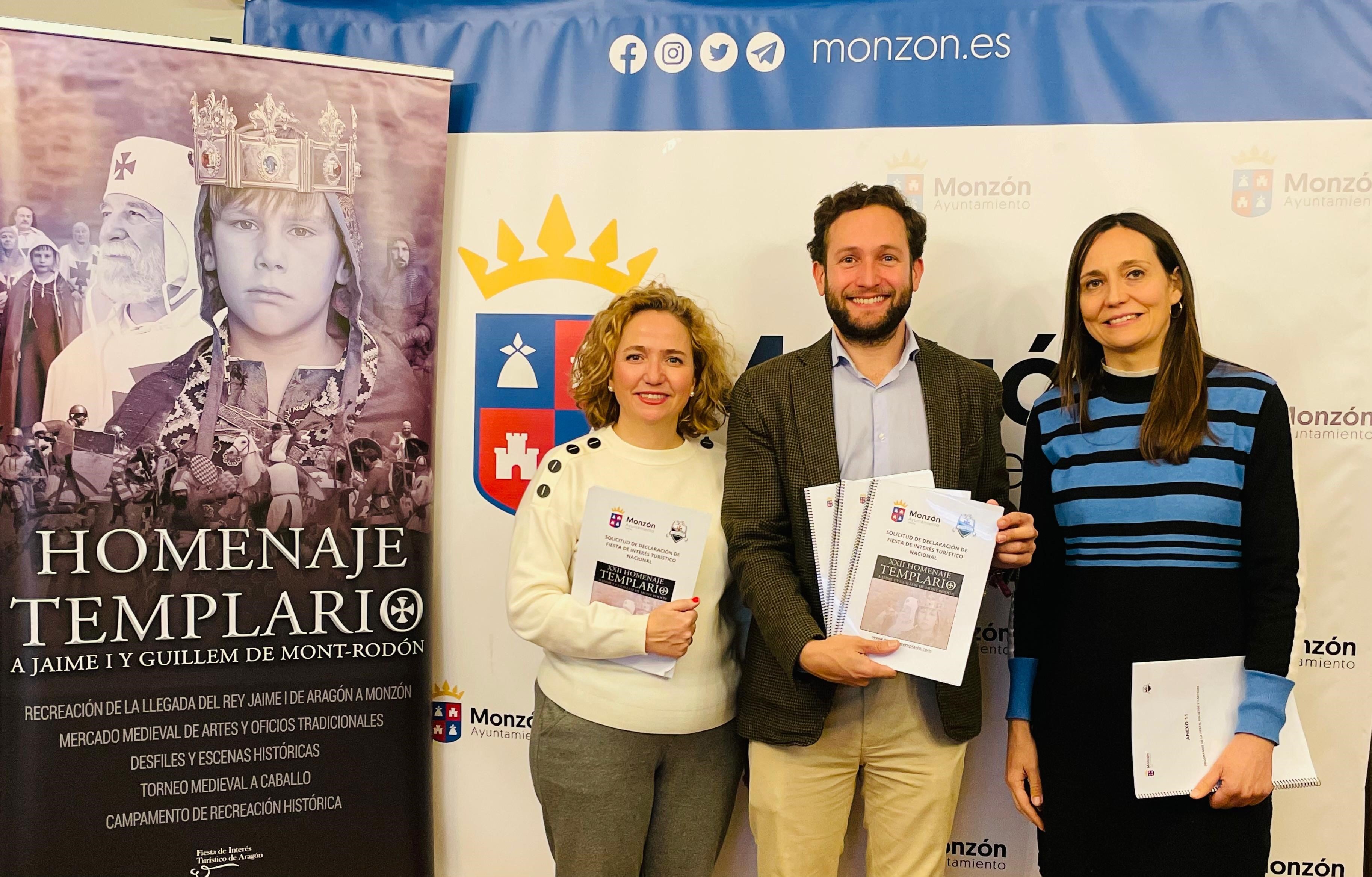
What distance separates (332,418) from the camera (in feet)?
7.88

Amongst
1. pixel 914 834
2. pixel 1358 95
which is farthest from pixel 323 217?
pixel 1358 95

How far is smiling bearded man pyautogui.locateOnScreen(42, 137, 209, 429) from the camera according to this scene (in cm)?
226

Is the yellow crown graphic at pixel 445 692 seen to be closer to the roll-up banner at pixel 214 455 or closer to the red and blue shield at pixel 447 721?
the red and blue shield at pixel 447 721

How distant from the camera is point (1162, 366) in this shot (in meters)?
1.79

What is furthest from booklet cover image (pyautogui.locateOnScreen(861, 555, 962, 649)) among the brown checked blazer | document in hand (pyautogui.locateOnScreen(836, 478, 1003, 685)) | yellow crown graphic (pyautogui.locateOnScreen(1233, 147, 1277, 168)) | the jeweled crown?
the jeweled crown

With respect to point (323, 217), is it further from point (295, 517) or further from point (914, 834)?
point (914, 834)

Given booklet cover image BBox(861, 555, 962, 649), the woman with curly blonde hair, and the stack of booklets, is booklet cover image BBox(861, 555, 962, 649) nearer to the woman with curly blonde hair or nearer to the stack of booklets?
the stack of booklets

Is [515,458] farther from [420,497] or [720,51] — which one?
[720,51]

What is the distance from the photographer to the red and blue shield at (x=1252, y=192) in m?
2.31

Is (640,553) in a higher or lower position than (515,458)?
lower

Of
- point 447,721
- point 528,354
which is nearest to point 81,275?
point 528,354

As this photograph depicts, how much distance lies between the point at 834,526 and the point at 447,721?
1.43m

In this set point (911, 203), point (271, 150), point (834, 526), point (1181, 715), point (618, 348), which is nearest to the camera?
point (1181, 715)

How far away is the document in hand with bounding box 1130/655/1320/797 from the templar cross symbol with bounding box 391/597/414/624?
1800 millimetres
